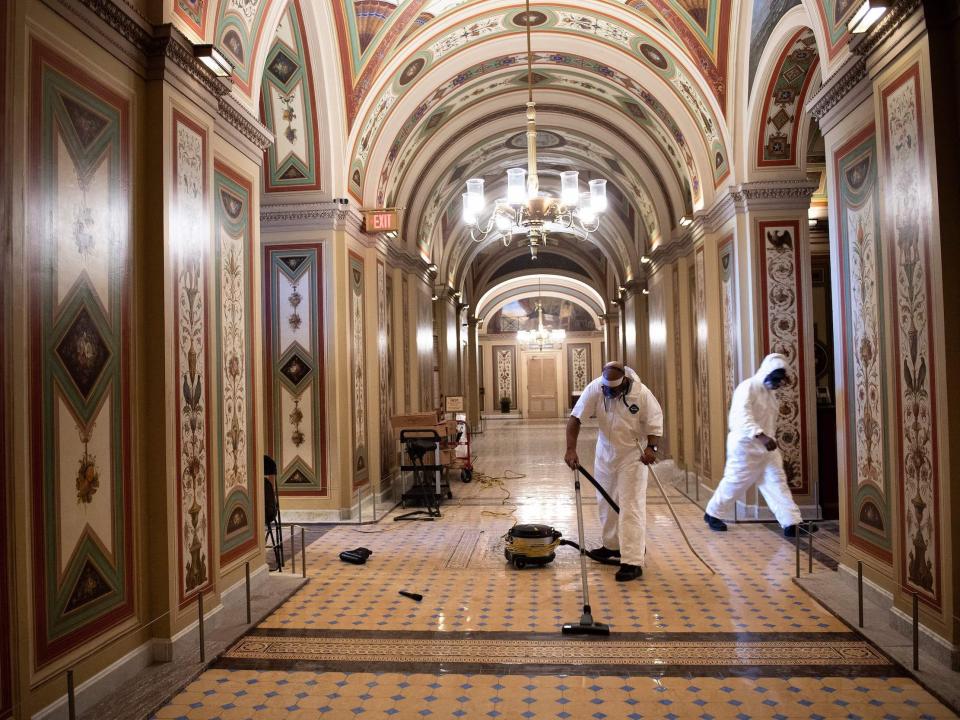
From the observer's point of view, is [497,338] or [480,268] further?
[497,338]

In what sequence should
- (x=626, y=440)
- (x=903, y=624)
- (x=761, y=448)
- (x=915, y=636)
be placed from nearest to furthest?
(x=915, y=636)
(x=903, y=624)
(x=626, y=440)
(x=761, y=448)

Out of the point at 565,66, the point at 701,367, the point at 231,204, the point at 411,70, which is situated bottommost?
the point at 701,367

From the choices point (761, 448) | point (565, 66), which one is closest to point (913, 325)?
point (761, 448)

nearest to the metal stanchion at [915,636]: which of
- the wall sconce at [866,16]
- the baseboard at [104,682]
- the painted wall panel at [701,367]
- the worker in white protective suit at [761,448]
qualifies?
the worker in white protective suit at [761,448]

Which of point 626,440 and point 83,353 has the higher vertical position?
point 83,353

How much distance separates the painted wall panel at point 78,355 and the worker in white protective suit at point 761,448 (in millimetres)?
5611

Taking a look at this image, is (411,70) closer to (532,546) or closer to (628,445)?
(628,445)

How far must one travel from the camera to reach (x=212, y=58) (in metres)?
4.50

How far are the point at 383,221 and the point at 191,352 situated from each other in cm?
512

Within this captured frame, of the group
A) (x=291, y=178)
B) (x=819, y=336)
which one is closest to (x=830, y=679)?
(x=819, y=336)

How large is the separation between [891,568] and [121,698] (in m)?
4.68

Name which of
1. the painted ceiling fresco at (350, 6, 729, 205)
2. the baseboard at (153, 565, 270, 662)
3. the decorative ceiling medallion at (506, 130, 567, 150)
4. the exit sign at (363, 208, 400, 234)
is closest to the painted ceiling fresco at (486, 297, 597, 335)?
the decorative ceiling medallion at (506, 130, 567, 150)

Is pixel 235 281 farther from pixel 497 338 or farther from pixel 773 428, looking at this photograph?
pixel 497 338

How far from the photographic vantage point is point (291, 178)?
8508 millimetres
